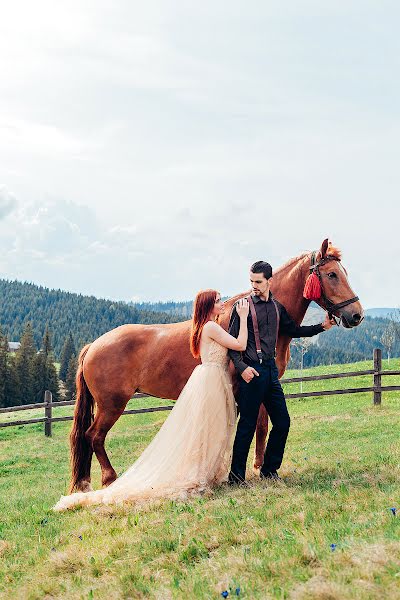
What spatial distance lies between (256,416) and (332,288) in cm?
166

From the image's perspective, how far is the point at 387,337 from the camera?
5625 centimetres

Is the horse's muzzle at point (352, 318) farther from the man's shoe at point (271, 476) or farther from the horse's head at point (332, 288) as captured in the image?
the man's shoe at point (271, 476)

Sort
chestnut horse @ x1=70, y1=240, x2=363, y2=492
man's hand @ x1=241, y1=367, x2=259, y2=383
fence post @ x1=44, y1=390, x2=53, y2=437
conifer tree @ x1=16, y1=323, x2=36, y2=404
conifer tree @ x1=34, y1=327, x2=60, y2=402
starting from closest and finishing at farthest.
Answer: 1. man's hand @ x1=241, y1=367, x2=259, y2=383
2. chestnut horse @ x1=70, y1=240, x2=363, y2=492
3. fence post @ x1=44, y1=390, x2=53, y2=437
4. conifer tree @ x1=16, y1=323, x2=36, y2=404
5. conifer tree @ x1=34, y1=327, x2=60, y2=402

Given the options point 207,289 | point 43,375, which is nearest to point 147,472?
point 207,289

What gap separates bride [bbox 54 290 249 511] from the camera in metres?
6.19

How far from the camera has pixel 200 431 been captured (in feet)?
20.8

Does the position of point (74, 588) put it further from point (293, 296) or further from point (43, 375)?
point (43, 375)

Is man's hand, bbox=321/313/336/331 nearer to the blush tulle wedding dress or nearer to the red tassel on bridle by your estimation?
the red tassel on bridle

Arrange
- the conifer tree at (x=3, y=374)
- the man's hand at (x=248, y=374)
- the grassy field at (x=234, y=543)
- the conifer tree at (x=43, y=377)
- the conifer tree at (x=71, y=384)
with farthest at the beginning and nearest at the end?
the conifer tree at (x=71, y=384), the conifer tree at (x=43, y=377), the conifer tree at (x=3, y=374), the man's hand at (x=248, y=374), the grassy field at (x=234, y=543)

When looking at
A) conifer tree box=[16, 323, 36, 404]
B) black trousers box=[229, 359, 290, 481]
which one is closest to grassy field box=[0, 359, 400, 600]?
black trousers box=[229, 359, 290, 481]

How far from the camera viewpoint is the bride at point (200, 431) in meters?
6.19

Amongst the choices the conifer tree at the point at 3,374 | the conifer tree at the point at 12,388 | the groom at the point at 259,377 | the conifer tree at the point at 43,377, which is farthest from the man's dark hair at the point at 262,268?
the conifer tree at the point at 43,377

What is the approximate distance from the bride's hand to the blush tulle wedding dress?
46 centimetres

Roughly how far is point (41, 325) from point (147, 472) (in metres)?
192
